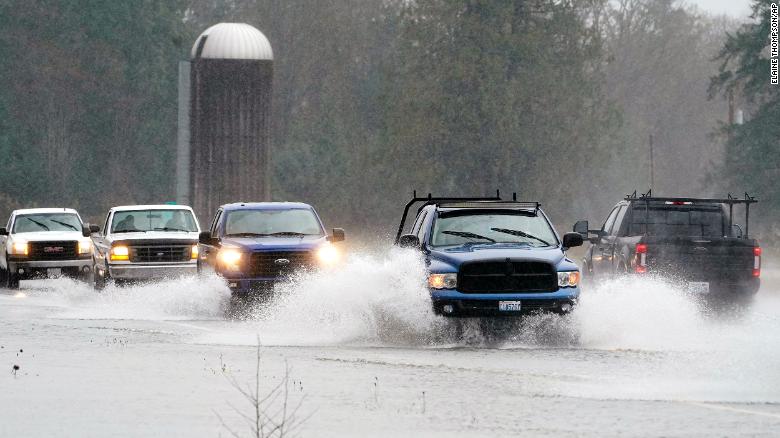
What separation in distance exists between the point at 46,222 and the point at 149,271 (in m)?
7.17

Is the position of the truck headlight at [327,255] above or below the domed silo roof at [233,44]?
below

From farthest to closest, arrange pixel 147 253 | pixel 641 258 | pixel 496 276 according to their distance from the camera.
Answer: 1. pixel 147 253
2. pixel 641 258
3. pixel 496 276

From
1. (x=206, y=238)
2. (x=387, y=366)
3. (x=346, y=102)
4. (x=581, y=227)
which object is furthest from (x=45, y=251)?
(x=346, y=102)

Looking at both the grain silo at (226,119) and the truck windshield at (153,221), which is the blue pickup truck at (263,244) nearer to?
the truck windshield at (153,221)

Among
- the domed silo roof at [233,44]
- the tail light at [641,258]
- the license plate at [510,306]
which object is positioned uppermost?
the domed silo roof at [233,44]

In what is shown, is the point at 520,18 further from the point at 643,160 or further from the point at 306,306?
the point at 306,306

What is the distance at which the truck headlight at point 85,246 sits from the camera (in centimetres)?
3688

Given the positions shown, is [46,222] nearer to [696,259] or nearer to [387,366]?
[696,259]

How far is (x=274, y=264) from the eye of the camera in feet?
86.1

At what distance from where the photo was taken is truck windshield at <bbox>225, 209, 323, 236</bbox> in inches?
1097

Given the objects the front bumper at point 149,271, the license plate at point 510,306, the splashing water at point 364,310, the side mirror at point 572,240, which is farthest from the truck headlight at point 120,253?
the license plate at point 510,306

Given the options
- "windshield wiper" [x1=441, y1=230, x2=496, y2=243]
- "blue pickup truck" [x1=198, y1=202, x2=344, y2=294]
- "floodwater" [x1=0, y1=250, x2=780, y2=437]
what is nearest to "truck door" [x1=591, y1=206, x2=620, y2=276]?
"floodwater" [x1=0, y1=250, x2=780, y2=437]

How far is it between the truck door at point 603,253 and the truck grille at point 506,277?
18.1ft

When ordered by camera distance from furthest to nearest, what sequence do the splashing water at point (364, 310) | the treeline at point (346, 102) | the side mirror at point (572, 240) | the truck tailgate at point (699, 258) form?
the treeline at point (346, 102) → the truck tailgate at point (699, 258) → the side mirror at point (572, 240) → the splashing water at point (364, 310)
